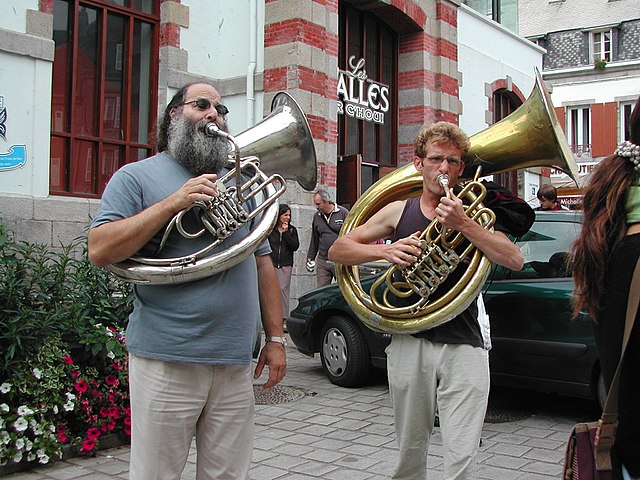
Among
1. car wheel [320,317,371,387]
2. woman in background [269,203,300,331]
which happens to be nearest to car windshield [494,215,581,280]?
car wheel [320,317,371,387]

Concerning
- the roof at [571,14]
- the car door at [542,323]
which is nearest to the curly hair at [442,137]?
the car door at [542,323]

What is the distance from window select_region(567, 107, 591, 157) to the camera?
1280 inches

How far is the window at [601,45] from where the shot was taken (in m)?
34.6

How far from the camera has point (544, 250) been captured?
5.77m

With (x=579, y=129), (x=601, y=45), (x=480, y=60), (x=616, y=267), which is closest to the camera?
(x=616, y=267)

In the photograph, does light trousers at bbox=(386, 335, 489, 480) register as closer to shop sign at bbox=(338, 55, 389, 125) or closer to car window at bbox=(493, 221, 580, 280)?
car window at bbox=(493, 221, 580, 280)

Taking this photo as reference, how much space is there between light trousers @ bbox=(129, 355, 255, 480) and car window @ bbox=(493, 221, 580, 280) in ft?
11.3

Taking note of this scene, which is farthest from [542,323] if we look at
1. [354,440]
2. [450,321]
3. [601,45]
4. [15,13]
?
[601,45]

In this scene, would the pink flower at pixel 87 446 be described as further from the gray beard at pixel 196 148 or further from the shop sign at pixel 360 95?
the shop sign at pixel 360 95

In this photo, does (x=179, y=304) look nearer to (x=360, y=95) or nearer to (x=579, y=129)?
(x=360, y=95)

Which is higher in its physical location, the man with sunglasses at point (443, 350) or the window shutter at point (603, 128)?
the window shutter at point (603, 128)

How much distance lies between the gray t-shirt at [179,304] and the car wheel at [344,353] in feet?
13.1

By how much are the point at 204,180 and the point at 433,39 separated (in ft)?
40.7

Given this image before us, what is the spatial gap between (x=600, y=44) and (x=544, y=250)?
108ft
